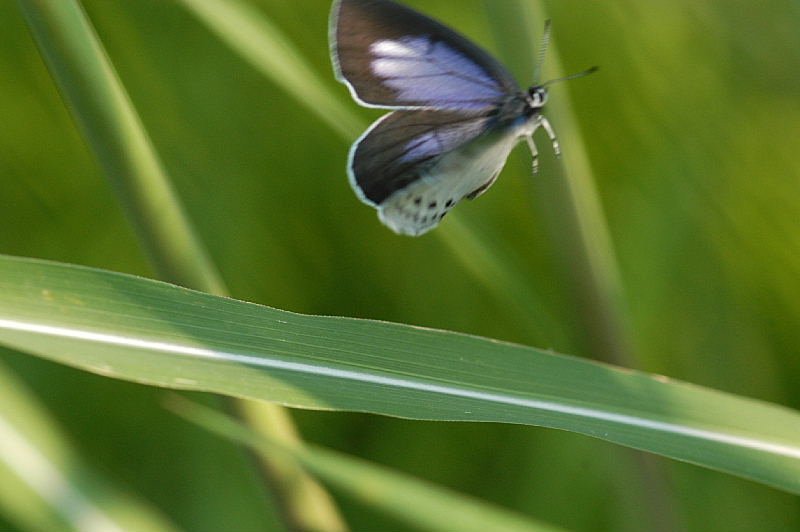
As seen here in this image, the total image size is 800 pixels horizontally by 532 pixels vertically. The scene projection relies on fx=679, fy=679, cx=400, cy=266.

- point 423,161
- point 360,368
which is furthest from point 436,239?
point 360,368

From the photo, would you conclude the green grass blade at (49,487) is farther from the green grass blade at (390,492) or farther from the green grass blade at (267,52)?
the green grass blade at (267,52)

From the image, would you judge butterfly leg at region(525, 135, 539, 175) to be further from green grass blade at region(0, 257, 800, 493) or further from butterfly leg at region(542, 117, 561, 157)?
green grass blade at region(0, 257, 800, 493)

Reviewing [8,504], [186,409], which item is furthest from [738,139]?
[8,504]

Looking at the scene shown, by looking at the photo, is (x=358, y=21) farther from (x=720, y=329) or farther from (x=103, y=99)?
(x=720, y=329)

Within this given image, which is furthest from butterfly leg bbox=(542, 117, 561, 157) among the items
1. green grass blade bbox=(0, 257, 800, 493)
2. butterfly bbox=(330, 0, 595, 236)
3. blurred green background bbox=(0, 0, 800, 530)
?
blurred green background bbox=(0, 0, 800, 530)

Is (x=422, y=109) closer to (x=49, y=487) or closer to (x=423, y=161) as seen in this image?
(x=423, y=161)

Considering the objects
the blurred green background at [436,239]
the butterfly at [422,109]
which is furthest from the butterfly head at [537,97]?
the blurred green background at [436,239]

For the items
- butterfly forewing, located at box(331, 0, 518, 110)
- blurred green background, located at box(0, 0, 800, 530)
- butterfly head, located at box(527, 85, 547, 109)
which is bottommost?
blurred green background, located at box(0, 0, 800, 530)
